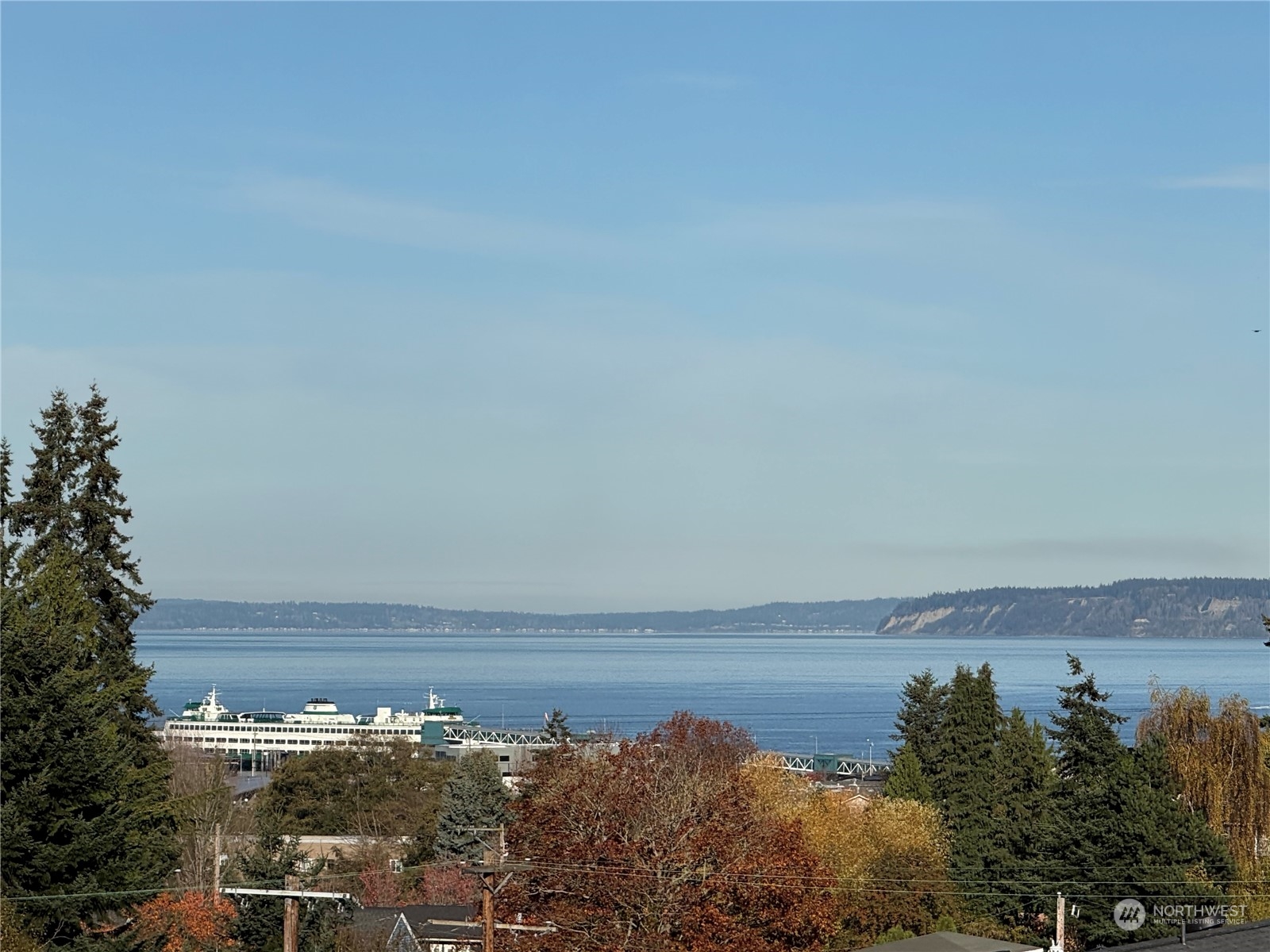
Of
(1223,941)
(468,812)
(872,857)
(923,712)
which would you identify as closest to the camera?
(1223,941)

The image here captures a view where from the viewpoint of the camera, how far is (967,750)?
208 feet

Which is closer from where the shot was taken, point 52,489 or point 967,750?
point 52,489

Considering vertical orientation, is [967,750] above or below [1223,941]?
A: above

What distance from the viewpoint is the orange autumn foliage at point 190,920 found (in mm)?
39312

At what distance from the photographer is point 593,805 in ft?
119

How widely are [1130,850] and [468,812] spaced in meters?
31.0

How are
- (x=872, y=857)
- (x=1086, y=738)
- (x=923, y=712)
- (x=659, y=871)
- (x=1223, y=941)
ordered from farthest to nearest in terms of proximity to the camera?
(x=923, y=712) < (x=1086, y=738) < (x=872, y=857) < (x=659, y=871) < (x=1223, y=941)

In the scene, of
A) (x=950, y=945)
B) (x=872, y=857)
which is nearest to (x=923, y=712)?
(x=872, y=857)

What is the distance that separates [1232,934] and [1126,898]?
12.6 m

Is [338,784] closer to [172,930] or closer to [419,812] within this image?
[419,812]

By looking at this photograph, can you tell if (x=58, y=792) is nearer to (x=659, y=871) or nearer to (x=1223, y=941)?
(x=659, y=871)

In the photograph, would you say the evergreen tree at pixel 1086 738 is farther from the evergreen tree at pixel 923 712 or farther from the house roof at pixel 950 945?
the house roof at pixel 950 945

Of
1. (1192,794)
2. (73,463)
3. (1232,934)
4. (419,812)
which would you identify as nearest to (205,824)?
(419,812)

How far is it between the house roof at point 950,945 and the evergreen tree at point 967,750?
27.1 meters
